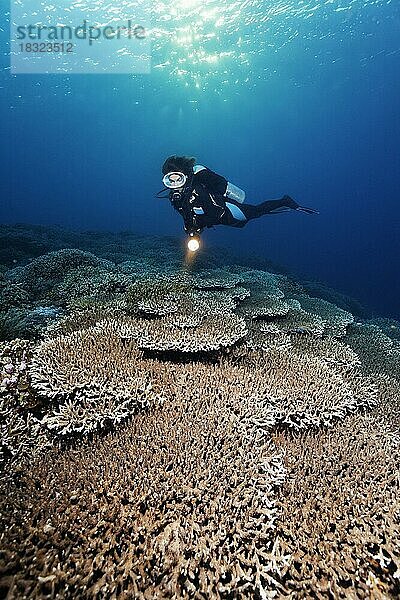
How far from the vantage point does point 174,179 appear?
25.8ft

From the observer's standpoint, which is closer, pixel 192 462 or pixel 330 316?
pixel 192 462

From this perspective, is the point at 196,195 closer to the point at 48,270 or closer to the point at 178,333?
the point at 48,270

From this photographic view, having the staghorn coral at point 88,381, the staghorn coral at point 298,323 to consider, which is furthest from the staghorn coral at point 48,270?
the staghorn coral at point 298,323

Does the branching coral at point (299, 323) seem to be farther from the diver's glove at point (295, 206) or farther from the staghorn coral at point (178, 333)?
the diver's glove at point (295, 206)

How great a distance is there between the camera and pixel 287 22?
28.1 metres

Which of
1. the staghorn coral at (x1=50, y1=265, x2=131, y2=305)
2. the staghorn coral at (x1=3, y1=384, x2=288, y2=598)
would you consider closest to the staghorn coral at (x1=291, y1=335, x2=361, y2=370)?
the staghorn coral at (x1=3, y1=384, x2=288, y2=598)

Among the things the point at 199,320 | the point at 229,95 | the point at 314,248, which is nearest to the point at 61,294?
the point at 199,320

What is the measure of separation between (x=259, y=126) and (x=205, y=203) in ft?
291

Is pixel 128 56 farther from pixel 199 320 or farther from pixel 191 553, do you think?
pixel 191 553

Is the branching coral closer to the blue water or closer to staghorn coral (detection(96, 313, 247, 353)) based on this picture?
staghorn coral (detection(96, 313, 247, 353))

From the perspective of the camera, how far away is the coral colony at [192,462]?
1995 millimetres

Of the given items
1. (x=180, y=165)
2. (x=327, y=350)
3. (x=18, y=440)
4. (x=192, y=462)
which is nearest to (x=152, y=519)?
(x=192, y=462)

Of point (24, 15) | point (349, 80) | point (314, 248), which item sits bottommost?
point (314, 248)

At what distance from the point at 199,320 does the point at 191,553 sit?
329cm
